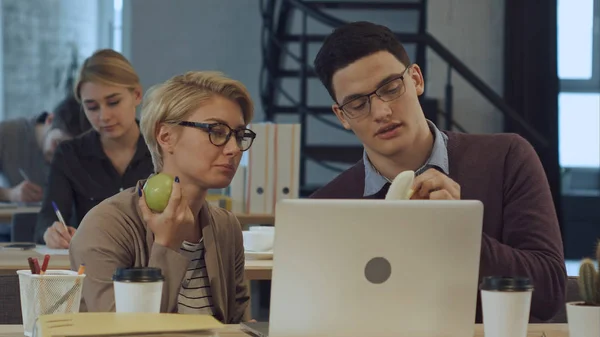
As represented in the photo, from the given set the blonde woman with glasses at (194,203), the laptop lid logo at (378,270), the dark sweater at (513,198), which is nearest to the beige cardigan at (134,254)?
the blonde woman with glasses at (194,203)

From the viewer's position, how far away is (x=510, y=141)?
2334 millimetres

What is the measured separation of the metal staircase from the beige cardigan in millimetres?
3786

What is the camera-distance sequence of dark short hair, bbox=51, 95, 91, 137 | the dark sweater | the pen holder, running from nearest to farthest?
the pen holder → the dark sweater → dark short hair, bbox=51, 95, 91, 137

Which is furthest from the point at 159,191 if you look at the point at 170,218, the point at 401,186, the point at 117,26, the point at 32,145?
the point at 117,26

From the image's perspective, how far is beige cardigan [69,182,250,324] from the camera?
1.98m

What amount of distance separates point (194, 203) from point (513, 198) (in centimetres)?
74

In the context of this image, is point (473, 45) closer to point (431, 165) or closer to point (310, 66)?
point (310, 66)

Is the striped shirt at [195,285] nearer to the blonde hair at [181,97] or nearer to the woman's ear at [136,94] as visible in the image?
the blonde hair at [181,97]

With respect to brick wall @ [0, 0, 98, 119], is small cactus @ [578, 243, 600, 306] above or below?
below

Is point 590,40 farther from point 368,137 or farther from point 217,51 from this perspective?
point 368,137

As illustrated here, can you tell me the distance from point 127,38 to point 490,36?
2.57 meters

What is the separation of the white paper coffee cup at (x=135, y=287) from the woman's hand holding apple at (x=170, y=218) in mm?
396

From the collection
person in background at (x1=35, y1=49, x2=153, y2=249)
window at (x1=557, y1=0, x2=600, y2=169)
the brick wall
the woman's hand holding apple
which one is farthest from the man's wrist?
window at (x1=557, y1=0, x2=600, y2=169)

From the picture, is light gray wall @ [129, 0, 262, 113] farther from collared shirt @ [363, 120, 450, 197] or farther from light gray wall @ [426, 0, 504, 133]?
collared shirt @ [363, 120, 450, 197]
